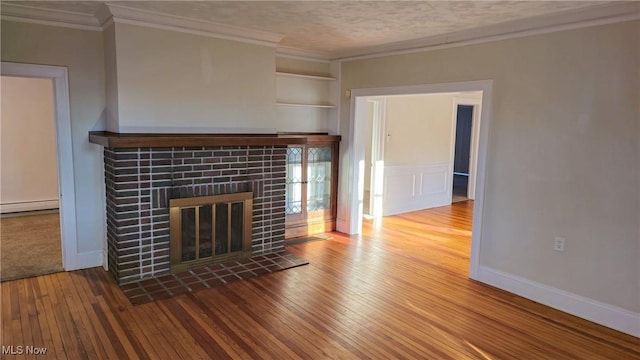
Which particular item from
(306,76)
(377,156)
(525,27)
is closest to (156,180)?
(306,76)

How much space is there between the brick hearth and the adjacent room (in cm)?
2

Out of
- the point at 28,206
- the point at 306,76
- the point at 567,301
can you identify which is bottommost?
the point at 567,301

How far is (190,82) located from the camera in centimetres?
407

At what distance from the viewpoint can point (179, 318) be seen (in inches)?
126

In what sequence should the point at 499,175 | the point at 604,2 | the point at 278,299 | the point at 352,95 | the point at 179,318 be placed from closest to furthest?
the point at 604,2 → the point at 179,318 → the point at 278,299 → the point at 499,175 → the point at 352,95

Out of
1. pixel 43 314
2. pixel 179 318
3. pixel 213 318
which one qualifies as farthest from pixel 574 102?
pixel 43 314

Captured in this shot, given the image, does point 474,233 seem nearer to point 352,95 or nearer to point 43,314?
point 352,95

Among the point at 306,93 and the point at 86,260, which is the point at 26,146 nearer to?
the point at 86,260

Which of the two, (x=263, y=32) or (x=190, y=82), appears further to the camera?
(x=263, y=32)

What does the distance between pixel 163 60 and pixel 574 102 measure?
3586 mm

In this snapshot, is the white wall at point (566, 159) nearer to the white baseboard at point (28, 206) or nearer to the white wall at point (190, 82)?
the white wall at point (190, 82)

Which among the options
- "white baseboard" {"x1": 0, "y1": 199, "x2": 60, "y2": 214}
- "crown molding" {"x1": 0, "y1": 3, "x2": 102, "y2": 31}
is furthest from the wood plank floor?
"white baseboard" {"x1": 0, "y1": 199, "x2": 60, "y2": 214}

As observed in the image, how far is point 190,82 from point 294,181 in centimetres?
188

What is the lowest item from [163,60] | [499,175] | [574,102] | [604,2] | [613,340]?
[613,340]
